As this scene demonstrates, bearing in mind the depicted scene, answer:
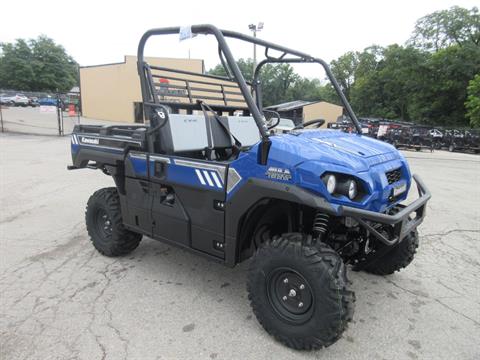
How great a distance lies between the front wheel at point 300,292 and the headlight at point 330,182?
37cm

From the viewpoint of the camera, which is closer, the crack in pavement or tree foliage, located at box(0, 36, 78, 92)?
the crack in pavement

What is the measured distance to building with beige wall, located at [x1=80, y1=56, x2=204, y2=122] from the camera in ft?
94.2

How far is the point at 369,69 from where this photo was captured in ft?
179

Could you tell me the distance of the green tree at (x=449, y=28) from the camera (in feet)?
125

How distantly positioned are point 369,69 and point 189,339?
5845 centimetres

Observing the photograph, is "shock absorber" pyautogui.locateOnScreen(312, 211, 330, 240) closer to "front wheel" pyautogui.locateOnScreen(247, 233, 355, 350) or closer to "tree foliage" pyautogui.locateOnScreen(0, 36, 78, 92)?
"front wheel" pyautogui.locateOnScreen(247, 233, 355, 350)

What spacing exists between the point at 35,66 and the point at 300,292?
66.3 meters

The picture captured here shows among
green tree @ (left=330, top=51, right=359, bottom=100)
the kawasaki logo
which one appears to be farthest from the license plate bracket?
green tree @ (left=330, top=51, right=359, bottom=100)

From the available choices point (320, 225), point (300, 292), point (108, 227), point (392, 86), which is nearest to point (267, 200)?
point (320, 225)

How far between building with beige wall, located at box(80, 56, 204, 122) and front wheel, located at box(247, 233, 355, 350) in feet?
87.1

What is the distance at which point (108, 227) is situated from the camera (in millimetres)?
3789

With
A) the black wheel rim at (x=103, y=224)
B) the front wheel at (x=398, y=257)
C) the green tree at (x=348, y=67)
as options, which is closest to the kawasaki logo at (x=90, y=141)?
the black wheel rim at (x=103, y=224)

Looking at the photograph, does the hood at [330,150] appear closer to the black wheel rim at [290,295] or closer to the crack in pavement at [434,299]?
the black wheel rim at [290,295]

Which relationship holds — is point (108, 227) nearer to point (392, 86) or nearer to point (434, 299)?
point (434, 299)
